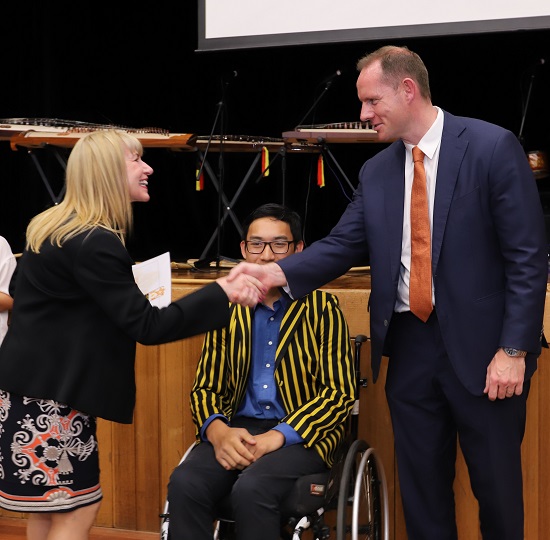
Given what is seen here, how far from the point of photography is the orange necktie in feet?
7.39

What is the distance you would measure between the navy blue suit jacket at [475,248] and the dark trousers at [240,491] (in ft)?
1.32

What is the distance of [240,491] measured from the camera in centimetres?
231

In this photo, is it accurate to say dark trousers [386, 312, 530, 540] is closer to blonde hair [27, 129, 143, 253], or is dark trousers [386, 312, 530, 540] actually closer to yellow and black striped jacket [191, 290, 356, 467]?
yellow and black striped jacket [191, 290, 356, 467]

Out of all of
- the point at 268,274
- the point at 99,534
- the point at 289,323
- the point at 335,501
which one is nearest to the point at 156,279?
the point at 268,274

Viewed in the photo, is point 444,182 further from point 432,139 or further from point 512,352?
point 512,352

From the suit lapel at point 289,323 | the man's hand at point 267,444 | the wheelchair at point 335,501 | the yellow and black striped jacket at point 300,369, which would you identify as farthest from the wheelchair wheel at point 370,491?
the suit lapel at point 289,323

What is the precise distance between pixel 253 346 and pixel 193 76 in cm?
432

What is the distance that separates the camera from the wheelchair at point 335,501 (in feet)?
7.37

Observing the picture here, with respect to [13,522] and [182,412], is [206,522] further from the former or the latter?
[13,522]

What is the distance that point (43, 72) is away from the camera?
6320mm

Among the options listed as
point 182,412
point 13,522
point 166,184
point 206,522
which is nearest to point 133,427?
point 182,412

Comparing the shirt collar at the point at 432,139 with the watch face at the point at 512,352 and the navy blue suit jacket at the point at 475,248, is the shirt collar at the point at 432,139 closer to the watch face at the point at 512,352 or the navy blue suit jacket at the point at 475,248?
the navy blue suit jacket at the point at 475,248

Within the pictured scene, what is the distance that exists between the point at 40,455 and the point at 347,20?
2509 mm

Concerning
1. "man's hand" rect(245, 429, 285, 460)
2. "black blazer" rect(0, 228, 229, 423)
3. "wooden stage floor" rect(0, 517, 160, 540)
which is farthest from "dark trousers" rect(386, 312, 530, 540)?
"wooden stage floor" rect(0, 517, 160, 540)
